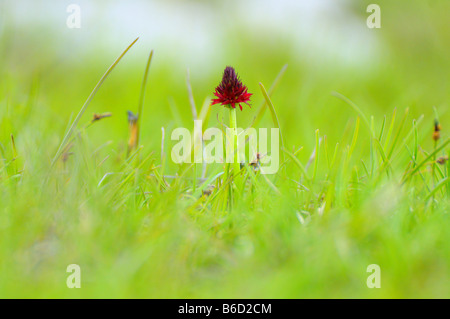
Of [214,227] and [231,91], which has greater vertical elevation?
[231,91]

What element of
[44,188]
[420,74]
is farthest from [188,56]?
[44,188]

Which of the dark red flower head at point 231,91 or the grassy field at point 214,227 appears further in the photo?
the dark red flower head at point 231,91

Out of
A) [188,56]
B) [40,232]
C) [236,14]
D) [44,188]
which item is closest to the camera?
[40,232]

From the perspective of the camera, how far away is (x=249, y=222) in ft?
3.15

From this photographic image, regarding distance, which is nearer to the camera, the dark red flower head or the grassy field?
the grassy field

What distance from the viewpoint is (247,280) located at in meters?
0.76

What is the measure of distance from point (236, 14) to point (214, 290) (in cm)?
336

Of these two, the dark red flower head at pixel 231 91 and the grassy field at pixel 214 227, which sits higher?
the dark red flower head at pixel 231 91

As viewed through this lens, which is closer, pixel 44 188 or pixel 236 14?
pixel 44 188

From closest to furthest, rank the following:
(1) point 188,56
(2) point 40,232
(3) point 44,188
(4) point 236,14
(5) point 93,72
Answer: (2) point 40,232, (3) point 44,188, (5) point 93,72, (1) point 188,56, (4) point 236,14

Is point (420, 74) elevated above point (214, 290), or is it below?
above

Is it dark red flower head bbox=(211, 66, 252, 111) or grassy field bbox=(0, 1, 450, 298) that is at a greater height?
dark red flower head bbox=(211, 66, 252, 111)
